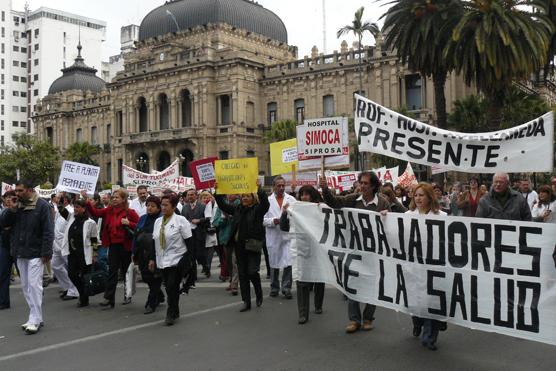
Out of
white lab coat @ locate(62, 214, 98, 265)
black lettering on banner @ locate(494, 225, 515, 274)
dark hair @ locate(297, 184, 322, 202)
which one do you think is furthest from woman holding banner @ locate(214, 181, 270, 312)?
black lettering on banner @ locate(494, 225, 515, 274)

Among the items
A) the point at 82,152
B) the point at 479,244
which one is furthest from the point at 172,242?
the point at 82,152

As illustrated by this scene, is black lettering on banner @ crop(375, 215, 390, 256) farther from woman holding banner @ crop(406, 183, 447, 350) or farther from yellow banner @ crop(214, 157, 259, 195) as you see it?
yellow banner @ crop(214, 157, 259, 195)

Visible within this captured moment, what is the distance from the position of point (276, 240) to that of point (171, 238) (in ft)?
7.75

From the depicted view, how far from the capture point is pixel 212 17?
55.2 meters

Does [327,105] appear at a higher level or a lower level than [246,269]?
higher

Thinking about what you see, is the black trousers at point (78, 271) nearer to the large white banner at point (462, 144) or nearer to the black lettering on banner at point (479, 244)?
the large white banner at point (462, 144)

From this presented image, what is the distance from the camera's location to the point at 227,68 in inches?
2040

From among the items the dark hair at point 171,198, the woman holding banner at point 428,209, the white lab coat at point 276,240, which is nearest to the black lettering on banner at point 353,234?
the woman holding banner at point 428,209

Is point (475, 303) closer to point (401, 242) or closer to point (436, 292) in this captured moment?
point (436, 292)

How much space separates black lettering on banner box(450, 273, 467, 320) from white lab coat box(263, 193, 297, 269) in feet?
14.3

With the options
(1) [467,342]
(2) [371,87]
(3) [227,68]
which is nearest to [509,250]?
(1) [467,342]

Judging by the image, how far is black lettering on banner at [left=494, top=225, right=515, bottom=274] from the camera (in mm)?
5984

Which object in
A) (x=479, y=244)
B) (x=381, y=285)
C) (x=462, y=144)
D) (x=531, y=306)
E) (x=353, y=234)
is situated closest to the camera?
(x=531, y=306)

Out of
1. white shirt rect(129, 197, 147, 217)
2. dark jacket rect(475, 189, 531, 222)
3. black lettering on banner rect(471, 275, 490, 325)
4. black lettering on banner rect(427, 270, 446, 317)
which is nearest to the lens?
black lettering on banner rect(471, 275, 490, 325)
